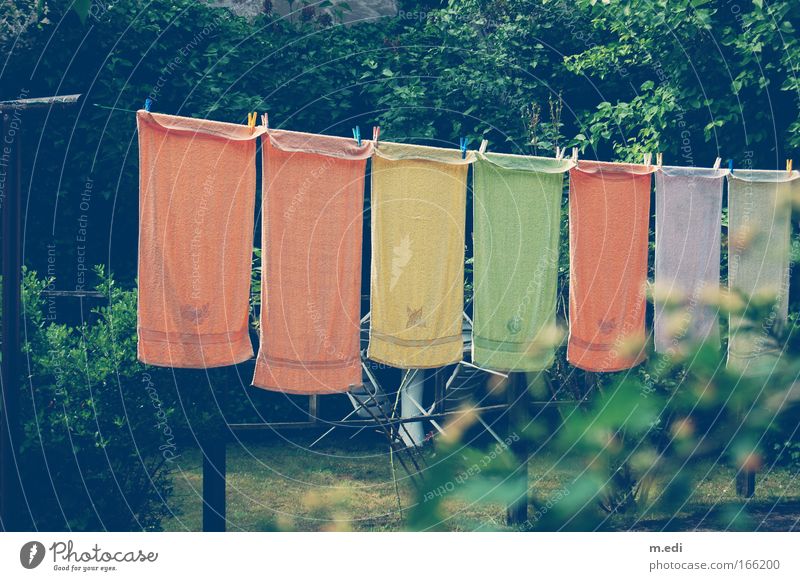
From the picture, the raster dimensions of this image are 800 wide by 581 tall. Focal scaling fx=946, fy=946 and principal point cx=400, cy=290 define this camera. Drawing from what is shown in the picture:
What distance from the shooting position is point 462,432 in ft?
20.3

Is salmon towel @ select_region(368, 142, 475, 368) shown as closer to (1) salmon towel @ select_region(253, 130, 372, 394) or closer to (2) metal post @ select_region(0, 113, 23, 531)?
(1) salmon towel @ select_region(253, 130, 372, 394)

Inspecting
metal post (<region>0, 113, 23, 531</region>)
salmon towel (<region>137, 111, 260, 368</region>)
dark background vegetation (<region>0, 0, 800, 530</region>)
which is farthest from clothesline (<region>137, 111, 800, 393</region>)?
dark background vegetation (<region>0, 0, 800, 530</region>)

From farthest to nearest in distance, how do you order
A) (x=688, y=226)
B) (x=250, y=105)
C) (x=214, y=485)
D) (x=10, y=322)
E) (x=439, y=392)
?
(x=250, y=105), (x=439, y=392), (x=688, y=226), (x=214, y=485), (x=10, y=322)

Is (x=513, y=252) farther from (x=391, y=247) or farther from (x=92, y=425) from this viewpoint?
(x=92, y=425)

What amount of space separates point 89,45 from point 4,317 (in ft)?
12.5

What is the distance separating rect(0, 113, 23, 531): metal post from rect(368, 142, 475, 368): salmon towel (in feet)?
6.01

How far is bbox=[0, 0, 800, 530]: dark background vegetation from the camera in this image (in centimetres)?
538

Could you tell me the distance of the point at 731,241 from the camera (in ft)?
19.0

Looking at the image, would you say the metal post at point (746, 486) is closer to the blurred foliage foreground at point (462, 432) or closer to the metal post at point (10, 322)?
the blurred foliage foreground at point (462, 432)
